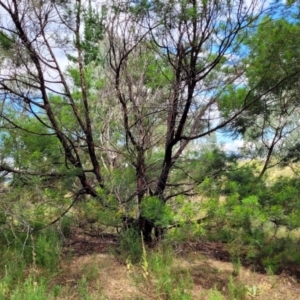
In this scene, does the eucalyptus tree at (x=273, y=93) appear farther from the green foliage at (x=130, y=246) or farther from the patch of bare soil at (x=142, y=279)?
the green foliage at (x=130, y=246)

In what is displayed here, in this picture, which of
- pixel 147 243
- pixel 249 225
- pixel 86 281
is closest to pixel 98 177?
pixel 147 243

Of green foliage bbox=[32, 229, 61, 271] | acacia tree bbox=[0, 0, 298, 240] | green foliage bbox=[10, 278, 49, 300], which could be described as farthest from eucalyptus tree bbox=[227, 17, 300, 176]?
green foliage bbox=[10, 278, 49, 300]

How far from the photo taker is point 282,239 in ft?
17.9

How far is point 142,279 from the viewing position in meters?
4.72

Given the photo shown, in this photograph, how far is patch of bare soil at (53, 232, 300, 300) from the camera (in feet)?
14.9

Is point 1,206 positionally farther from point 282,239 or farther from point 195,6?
point 282,239

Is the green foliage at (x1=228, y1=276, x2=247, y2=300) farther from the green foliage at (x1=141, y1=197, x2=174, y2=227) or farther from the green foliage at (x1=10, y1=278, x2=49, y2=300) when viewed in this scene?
the green foliage at (x1=10, y1=278, x2=49, y2=300)

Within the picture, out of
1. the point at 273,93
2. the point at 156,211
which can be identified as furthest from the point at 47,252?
the point at 273,93

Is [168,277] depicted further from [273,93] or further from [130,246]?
[273,93]

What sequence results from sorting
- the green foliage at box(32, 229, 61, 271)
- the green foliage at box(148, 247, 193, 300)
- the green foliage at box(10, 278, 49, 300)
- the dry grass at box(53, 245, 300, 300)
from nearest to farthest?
1. the green foliage at box(10, 278, 49, 300)
2. the green foliage at box(148, 247, 193, 300)
3. the dry grass at box(53, 245, 300, 300)
4. the green foliage at box(32, 229, 61, 271)

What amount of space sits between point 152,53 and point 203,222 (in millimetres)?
2521

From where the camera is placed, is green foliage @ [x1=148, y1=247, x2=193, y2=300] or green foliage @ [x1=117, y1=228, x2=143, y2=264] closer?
green foliage @ [x1=148, y1=247, x2=193, y2=300]

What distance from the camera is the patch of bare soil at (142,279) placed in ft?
14.9

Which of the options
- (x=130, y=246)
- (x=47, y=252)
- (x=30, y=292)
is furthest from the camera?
(x=130, y=246)
